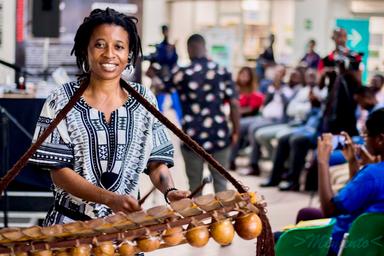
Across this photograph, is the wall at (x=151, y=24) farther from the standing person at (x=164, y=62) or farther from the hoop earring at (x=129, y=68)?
the hoop earring at (x=129, y=68)

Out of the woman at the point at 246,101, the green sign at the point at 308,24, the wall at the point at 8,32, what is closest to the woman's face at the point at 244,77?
the woman at the point at 246,101

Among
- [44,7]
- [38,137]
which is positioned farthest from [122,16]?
[44,7]

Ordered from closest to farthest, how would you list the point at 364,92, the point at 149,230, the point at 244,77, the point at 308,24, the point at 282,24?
the point at 149,230 → the point at 364,92 → the point at 244,77 → the point at 308,24 → the point at 282,24

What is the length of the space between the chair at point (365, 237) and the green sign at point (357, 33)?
515 cm

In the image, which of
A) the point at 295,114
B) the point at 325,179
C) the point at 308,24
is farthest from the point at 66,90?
the point at 308,24

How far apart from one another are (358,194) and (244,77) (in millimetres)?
6886

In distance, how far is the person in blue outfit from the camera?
392 centimetres

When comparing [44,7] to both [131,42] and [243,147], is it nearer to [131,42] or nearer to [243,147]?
[243,147]

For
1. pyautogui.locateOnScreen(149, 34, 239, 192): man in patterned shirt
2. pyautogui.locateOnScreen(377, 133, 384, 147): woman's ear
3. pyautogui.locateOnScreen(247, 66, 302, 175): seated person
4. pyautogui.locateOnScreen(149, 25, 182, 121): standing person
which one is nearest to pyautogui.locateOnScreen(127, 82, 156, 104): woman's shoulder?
pyautogui.locateOnScreen(377, 133, 384, 147): woman's ear

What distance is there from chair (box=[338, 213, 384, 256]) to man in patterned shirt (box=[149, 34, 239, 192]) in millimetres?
2783

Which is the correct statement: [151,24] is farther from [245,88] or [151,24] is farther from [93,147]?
[93,147]

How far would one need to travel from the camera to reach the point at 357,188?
12.9 feet

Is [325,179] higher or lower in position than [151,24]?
lower

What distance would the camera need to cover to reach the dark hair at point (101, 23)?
2467mm
